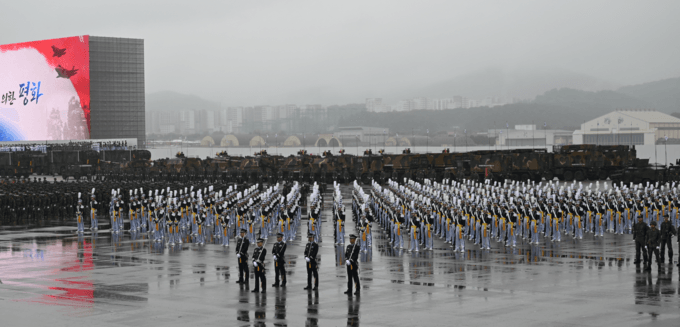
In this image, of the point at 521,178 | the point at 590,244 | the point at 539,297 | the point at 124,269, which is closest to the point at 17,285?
the point at 124,269

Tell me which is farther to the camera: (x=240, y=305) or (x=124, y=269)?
(x=124, y=269)

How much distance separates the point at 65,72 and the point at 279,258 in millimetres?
93485

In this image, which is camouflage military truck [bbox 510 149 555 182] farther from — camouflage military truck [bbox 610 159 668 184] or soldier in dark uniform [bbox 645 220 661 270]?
soldier in dark uniform [bbox 645 220 661 270]

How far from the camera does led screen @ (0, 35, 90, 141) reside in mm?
100000

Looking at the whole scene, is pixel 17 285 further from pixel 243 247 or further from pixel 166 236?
pixel 166 236

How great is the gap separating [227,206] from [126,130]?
85.1 metres

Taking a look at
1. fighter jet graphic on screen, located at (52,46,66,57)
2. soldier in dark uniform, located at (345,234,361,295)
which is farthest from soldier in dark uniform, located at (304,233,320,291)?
fighter jet graphic on screen, located at (52,46,66,57)

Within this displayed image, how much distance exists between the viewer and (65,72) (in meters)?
100

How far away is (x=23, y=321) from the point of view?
12211mm

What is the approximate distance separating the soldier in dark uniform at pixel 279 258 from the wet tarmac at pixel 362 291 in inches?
10.6

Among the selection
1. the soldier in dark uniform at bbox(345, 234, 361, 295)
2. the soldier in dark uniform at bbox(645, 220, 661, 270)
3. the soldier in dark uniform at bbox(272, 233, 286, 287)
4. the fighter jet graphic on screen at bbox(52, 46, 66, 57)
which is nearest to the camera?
the soldier in dark uniform at bbox(345, 234, 361, 295)

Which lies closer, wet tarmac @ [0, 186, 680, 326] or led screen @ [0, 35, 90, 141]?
wet tarmac @ [0, 186, 680, 326]

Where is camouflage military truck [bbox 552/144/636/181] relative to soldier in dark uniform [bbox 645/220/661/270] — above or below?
above

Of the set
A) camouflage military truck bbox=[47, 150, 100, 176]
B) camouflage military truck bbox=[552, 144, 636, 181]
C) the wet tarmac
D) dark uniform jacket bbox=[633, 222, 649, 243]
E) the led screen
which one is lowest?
the wet tarmac
